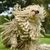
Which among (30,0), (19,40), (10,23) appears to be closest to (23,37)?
(19,40)

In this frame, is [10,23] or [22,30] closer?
[22,30]

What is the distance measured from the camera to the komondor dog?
231 centimetres

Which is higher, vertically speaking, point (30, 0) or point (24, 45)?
point (30, 0)

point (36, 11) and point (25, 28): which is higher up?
point (36, 11)

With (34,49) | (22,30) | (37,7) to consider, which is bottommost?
(34,49)

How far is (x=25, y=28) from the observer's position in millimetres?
2303

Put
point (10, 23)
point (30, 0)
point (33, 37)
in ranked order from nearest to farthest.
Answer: point (33, 37)
point (10, 23)
point (30, 0)

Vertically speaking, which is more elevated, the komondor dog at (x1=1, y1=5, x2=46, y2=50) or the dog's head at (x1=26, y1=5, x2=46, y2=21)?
the dog's head at (x1=26, y1=5, x2=46, y2=21)

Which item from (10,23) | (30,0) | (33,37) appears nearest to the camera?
(33,37)

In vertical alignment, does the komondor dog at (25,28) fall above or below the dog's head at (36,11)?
below

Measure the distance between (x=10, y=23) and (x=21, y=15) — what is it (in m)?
0.19

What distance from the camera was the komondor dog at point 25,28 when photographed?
91.0 inches

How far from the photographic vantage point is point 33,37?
2314 mm

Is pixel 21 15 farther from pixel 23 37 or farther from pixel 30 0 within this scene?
pixel 30 0
